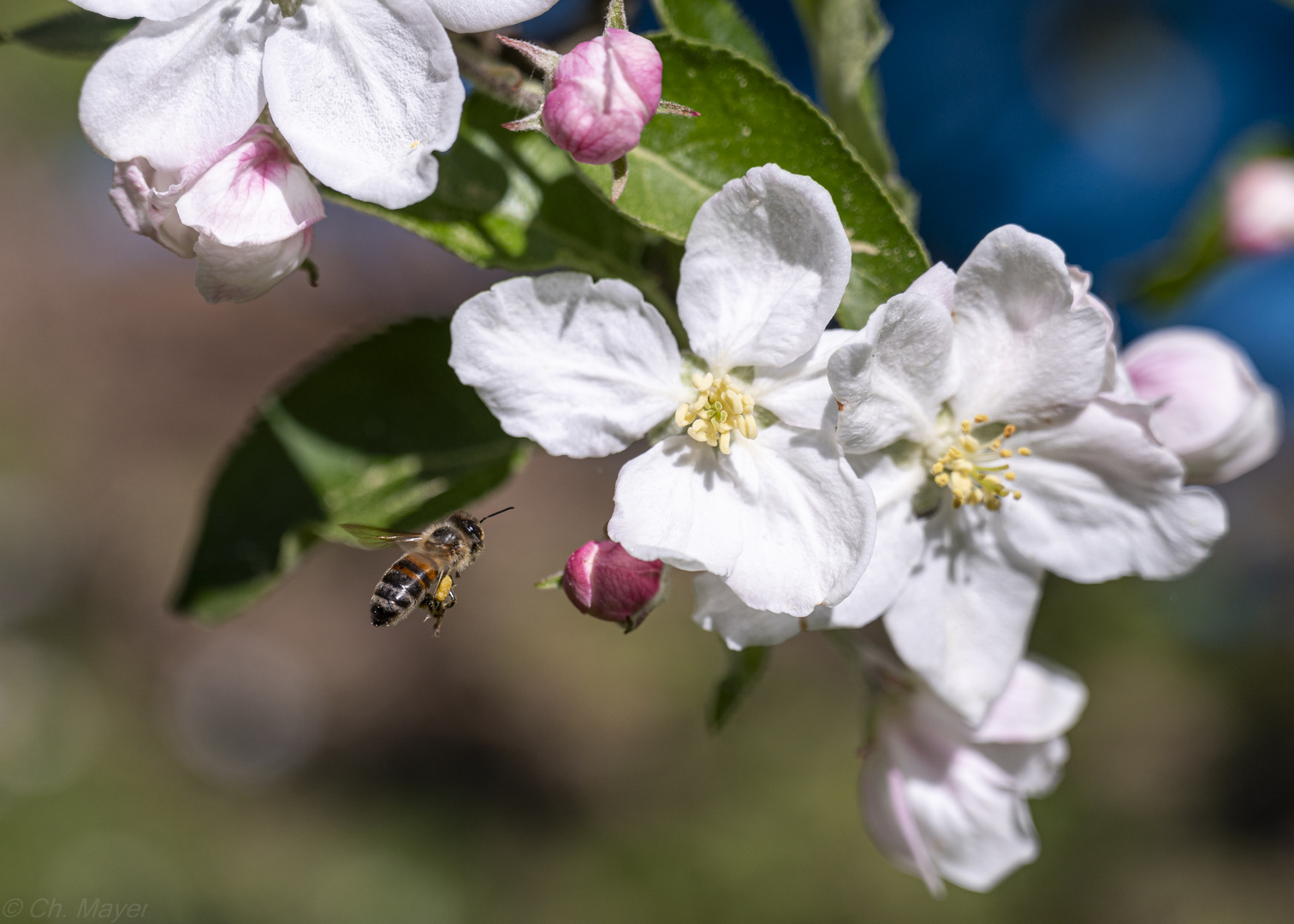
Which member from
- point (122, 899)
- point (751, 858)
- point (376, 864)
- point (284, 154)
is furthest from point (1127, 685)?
point (284, 154)

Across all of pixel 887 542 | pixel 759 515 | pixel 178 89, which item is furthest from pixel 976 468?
pixel 178 89

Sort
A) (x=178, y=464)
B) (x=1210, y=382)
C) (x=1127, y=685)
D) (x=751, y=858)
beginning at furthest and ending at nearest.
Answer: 1. (x=178, y=464)
2. (x=1127, y=685)
3. (x=751, y=858)
4. (x=1210, y=382)

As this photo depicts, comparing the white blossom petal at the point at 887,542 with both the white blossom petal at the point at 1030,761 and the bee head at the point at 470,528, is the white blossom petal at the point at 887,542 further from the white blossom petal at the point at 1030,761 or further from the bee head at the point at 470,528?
the bee head at the point at 470,528

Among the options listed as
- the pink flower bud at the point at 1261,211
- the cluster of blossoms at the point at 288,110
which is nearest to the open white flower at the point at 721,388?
the cluster of blossoms at the point at 288,110

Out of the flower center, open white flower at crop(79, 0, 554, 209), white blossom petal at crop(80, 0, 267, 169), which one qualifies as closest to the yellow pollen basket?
the flower center

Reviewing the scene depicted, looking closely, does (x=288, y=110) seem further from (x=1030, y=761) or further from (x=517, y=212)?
(x=1030, y=761)

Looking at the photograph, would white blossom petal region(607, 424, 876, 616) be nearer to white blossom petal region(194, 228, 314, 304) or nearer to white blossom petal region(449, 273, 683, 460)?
white blossom petal region(449, 273, 683, 460)

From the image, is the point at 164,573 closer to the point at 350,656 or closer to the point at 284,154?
the point at 350,656
